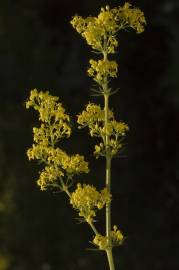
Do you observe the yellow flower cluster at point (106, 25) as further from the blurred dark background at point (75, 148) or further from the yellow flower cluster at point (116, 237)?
the blurred dark background at point (75, 148)

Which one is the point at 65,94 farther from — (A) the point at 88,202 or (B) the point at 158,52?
(A) the point at 88,202

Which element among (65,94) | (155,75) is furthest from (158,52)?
(65,94)

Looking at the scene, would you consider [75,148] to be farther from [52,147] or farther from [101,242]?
[101,242]

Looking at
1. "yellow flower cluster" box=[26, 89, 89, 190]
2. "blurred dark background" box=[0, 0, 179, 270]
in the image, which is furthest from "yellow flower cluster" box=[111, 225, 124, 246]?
"blurred dark background" box=[0, 0, 179, 270]

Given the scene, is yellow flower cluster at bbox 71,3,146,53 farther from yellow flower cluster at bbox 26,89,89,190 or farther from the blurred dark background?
the blurred dark background

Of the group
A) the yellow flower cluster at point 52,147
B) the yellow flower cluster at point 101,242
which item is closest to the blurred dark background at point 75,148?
the yellow flower cluster at point 52,147

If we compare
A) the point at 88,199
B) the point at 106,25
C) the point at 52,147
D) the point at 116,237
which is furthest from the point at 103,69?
the point at 116,237
